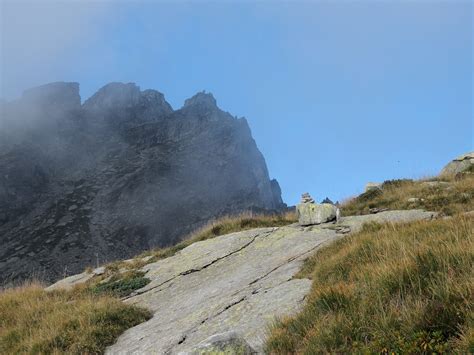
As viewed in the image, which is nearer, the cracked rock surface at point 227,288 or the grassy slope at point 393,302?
the grassy slope at point 393,302

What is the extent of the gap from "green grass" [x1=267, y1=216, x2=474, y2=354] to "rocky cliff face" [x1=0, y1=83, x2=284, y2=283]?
340 feet

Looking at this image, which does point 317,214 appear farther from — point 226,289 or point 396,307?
point 396,307

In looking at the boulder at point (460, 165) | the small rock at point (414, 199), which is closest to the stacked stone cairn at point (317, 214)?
the small rock at point (414, 199)

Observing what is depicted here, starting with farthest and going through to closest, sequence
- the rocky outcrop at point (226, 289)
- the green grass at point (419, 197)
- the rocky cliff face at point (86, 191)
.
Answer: the rocky cliff face at point (86, 191)
the green grass at point (419, 197)
the rocky outcrop at point (226, 289)

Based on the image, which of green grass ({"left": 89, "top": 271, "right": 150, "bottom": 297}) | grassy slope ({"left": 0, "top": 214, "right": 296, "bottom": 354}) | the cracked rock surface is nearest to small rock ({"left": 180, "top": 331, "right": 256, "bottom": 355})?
the cracked rock surface

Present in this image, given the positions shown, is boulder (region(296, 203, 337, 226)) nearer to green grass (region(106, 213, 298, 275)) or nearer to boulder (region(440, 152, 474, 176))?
green grass (region(106, 213, 298, 275))

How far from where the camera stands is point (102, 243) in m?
126

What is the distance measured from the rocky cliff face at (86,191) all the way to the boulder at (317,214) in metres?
96.0

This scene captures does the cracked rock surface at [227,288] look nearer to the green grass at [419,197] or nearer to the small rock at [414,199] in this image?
the green grass at [419,197]

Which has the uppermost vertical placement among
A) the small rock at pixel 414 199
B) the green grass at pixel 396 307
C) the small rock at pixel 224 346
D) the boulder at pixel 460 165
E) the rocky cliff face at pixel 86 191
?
the rocky cliff face at pixel 86 191

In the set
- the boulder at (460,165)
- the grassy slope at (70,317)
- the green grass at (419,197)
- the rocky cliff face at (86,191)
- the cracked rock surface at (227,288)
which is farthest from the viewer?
the rocky cliff face at (86,191)

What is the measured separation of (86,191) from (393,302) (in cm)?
15787

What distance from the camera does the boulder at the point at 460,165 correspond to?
78.3 ft

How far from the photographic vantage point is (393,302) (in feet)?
18.7
